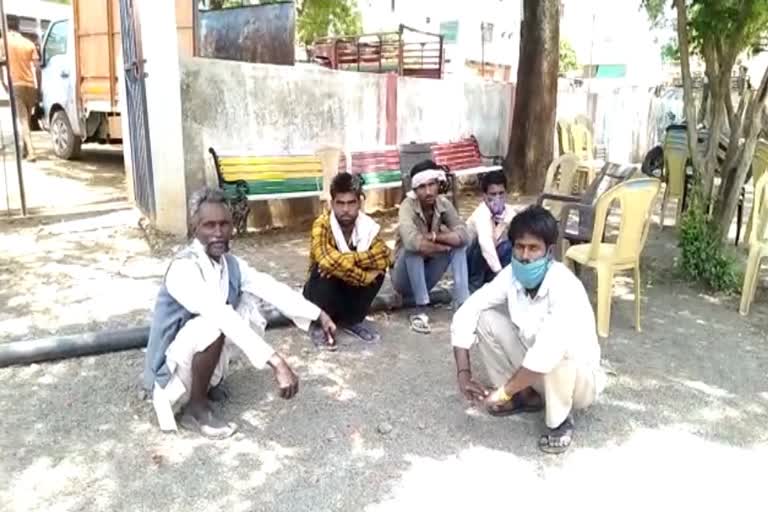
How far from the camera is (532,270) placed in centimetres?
295

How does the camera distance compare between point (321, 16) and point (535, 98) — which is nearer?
point (535, 98)

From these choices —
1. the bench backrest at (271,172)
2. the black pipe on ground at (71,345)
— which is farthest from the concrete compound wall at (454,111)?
the black pipe on ground at (71,345)

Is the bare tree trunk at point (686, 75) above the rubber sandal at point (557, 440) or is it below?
above

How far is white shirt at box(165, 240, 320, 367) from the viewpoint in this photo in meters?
2.82

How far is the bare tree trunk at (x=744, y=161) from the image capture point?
5.27 metres

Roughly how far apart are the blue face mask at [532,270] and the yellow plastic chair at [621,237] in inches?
58.9

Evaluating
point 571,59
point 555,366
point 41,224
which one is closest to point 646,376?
point 555,366

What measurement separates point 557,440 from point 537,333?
46 centimetres

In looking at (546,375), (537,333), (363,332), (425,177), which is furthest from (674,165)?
(546,375)

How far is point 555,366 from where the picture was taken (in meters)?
2.87

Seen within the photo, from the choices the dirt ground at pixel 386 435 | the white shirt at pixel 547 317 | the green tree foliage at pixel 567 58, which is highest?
the green tree foliage at pixel 567 58

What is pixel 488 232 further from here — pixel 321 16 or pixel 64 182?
pixel 321 16

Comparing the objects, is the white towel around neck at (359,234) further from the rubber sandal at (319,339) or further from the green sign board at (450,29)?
the green sign board at (450,29)

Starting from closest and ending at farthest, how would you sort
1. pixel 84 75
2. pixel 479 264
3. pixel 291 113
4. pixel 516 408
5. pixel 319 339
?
pixel 516 408, pixel 319 339, pixel 479 264, pixel 291 113, pixel 84 75
